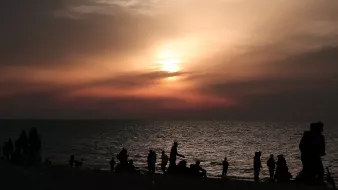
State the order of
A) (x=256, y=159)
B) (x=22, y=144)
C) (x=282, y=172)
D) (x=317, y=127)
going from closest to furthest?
(x=317, y=127) < (x=282, y=172) < (x=22, y=144) < (x=256, y=159)

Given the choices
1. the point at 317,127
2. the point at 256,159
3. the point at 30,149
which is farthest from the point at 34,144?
the point at 317,127

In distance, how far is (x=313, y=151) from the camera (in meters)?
13.5

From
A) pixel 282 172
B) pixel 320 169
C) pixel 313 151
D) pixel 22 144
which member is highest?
pixel 313 151

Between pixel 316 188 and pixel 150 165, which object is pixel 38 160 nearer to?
pixel 150 165

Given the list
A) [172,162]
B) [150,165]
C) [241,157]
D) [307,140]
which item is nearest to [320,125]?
[307,140]

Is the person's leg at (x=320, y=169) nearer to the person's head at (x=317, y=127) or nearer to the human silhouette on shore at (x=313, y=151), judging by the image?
the human silhouette on shore at (x=313, y=151)

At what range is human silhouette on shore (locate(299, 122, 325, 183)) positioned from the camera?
13422 millimetres

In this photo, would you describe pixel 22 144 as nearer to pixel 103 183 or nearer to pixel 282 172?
pixel 103 183

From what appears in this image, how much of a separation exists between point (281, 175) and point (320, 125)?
7.78 meters

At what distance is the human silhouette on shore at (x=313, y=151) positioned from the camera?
44.0 ft

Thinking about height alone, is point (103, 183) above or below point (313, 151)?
below

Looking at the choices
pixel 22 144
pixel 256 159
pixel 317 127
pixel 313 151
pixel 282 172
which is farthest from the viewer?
pixel 256 159

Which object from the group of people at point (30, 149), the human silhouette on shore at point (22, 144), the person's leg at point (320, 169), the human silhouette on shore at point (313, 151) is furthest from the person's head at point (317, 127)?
the human silhouette on shore at point (22, 144)

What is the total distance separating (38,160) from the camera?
77.3 ft
